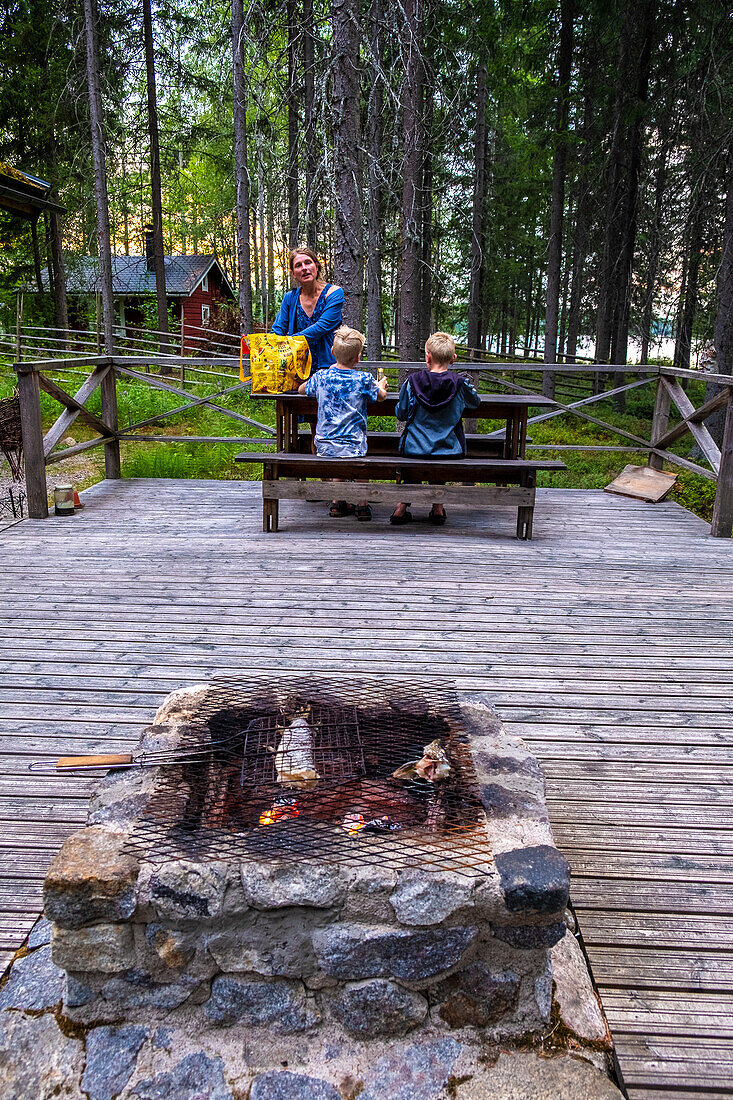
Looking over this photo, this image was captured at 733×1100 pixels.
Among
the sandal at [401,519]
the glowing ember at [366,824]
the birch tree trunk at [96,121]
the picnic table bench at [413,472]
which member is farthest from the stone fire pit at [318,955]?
→ the birch tree trunk at [96,121]

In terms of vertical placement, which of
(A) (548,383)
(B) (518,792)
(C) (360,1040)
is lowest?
(C) (360,1040)

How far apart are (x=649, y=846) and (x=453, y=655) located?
58.9 inches

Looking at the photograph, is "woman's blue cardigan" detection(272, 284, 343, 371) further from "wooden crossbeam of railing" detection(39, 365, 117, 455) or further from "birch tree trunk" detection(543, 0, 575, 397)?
"birch tree trunk" detection(543, 0, 575, 397)

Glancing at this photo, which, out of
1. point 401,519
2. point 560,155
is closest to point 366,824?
point 401,519

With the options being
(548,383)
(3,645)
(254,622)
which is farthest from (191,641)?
(548,383)

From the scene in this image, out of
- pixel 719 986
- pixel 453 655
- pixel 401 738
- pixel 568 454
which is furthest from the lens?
pixel 568 454

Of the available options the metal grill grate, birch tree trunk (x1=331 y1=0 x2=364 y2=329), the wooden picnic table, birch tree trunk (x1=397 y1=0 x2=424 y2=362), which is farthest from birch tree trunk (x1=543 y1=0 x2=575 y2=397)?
the metal grill grate

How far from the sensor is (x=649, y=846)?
255 cm

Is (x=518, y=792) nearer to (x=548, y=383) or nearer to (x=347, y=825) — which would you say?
(x=347, y=825)

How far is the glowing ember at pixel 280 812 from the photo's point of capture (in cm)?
204

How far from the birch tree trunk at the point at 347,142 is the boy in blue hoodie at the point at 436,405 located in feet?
Answer: 6.87

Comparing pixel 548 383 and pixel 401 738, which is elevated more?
pixel 548 383

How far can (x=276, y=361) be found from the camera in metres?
6.14

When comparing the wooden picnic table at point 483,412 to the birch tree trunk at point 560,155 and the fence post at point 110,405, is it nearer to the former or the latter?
the fence post at point 110,405
